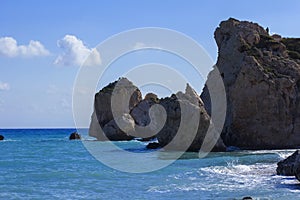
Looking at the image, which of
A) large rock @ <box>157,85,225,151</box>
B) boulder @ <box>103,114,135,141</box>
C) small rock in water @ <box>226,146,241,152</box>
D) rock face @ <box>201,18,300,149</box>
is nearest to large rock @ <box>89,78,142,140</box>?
boulder @ <box>103,114,135,141</box>

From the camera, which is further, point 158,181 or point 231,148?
point 231,148

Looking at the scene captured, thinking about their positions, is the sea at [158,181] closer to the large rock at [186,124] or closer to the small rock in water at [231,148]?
the large rock at [186,124]

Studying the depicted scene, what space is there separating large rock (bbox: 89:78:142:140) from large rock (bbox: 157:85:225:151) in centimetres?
3578

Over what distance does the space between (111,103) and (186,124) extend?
151 feet

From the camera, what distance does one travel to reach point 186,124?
4575 cm

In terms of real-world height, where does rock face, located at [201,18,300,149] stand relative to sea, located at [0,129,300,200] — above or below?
above

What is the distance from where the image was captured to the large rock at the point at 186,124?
4516cm

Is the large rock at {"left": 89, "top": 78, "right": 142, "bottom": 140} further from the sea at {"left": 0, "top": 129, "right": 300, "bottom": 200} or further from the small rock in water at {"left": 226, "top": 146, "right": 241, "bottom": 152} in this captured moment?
the sea at {"left": 0, "top": 129, "right": 300, "bottom": 200}

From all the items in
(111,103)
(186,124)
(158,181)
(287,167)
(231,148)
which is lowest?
(158,181)

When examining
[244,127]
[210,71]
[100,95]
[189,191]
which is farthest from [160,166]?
[100,95]

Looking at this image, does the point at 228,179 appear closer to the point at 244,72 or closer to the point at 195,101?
the point at 195,101

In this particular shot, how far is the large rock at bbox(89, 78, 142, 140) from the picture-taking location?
89.3 meters

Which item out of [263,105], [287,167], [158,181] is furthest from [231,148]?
[158,181]

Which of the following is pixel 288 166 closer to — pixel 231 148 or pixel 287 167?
pixel 287 167
